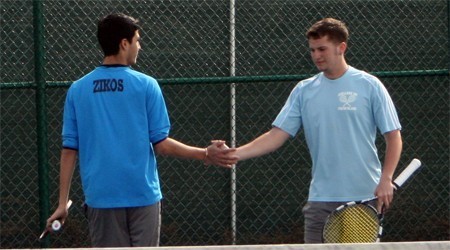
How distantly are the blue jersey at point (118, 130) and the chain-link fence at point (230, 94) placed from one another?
2565mm

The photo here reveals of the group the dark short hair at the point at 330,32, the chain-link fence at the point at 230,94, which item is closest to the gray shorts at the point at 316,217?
the dark short hair at the point at 330,32

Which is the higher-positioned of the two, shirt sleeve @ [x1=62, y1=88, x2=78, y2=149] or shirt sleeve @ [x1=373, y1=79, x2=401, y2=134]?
shirt sleeve @ [x1=373, y1=79, x2=401, y2=134]

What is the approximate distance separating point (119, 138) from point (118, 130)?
0.04 meters

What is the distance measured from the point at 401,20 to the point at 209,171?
6.07 ft

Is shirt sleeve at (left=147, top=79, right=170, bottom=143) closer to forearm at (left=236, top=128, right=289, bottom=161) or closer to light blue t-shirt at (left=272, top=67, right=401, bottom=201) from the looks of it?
forearm at (left=236, top=128, right=289, bottom=161)

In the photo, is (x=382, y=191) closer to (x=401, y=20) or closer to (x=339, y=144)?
(x=339, y=144)

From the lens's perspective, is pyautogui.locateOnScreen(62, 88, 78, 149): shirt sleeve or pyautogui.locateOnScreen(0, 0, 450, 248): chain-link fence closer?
pyautogui.locateOnScreen(62, 88, 78, 149): shirt sleeve

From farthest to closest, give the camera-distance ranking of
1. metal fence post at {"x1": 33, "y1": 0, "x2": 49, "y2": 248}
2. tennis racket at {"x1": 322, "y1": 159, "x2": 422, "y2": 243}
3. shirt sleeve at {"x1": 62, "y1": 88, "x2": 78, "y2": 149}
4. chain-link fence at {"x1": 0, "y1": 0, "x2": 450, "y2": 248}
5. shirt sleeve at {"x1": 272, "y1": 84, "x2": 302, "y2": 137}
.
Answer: chain-link fence at {"x1": 0, "y1": 0, "x2": 450, "y2": 248} → metal fence post at {"x1": 33, "y1": 0, "x2": 49, "y2": 248} → shirt sleeve at {"x1": 272, "y1": 84, "x2": 302, "y2": 137} → shirt sleeve at {"x1": 62, "y1": 88, "x2": 78, "y2": 149} → tennis racket at {"x1": 322, "y1": 159, "x2": 422, "y2": 243}

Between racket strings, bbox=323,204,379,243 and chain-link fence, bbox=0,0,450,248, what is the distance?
2.78 metres

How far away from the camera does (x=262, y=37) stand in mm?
8516

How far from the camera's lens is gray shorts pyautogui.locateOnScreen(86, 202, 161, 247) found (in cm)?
547

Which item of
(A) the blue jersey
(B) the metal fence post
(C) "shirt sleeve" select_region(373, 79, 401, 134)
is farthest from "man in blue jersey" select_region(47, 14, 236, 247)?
(B) the metal fence post

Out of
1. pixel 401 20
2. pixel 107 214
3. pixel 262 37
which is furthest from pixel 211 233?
pixel 107 214

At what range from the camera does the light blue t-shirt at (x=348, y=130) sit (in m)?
5.51
